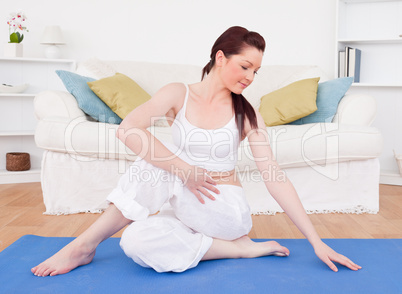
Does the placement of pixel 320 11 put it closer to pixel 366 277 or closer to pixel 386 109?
pixel 386 109

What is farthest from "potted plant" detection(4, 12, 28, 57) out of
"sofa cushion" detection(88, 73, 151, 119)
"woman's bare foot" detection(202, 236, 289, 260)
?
"woman's bare foot" detection(202, 236, 289, 260)

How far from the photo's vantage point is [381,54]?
13.3 feet

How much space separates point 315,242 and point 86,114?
1907 mm

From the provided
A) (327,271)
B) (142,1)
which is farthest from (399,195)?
(142,1)

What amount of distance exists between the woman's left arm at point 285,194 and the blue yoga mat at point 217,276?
0.06 meters

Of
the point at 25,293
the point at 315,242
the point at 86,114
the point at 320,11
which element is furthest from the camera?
the point at 320,11

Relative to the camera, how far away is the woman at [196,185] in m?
1.60

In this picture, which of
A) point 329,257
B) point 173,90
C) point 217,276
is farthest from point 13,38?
point 329,257

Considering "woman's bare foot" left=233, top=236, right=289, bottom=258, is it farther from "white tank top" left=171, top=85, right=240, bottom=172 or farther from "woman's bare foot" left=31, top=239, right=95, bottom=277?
"woman's bare foot" left=31, top=239, right=95, bottom=277

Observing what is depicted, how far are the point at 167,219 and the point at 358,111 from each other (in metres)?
1.78

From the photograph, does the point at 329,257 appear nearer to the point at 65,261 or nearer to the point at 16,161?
the point at 65,261

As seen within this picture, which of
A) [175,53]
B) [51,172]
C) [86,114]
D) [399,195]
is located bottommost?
[399,195]

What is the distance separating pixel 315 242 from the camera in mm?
1589

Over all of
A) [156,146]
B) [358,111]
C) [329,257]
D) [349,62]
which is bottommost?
[329,257]
